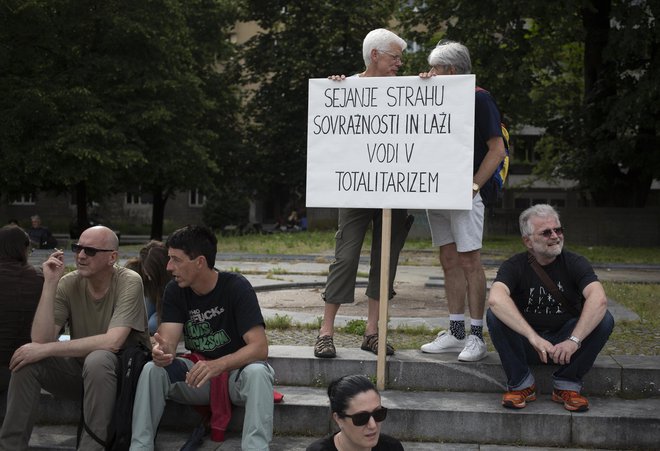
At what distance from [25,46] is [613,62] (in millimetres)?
17881

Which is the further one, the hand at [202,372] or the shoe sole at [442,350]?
the shoe sole at [442,350]

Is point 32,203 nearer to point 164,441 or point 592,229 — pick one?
point 592,229

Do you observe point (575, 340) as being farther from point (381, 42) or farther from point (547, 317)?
point (381, 42)

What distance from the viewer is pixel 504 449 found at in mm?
4656

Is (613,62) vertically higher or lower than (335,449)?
higher

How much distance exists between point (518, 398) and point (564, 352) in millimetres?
392

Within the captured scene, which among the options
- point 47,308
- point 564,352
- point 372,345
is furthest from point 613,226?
point 47,308

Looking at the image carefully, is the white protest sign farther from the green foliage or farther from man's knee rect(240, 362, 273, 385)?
the green foliage

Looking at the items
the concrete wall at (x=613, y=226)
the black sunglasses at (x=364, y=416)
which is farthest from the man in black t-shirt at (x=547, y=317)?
the concrete wall at (x=613, y=226)

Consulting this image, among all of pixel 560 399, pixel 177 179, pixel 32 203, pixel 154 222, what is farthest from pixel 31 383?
pixel 32 203

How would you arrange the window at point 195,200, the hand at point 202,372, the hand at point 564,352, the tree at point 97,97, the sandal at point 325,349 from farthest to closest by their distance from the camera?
1. the window at point 195,200
2. the tree at point 97,97
3. the sandal at point 325,349
4. the hand at point 564,352
5. the hand at point 202,372

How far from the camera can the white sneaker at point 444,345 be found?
5645 mm

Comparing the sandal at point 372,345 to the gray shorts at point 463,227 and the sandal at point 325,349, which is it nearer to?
the sandal at point 325,349

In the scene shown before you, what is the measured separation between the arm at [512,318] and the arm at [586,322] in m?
0.07
